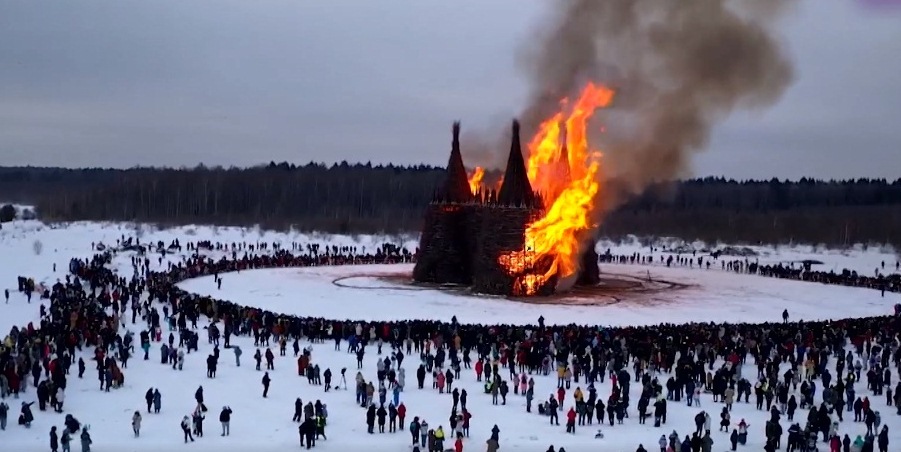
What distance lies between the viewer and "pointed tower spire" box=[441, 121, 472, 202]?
154ft

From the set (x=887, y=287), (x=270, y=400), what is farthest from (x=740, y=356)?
(x=887, y=287)

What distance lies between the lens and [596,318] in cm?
3359

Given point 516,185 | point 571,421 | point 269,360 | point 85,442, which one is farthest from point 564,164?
point 85,442

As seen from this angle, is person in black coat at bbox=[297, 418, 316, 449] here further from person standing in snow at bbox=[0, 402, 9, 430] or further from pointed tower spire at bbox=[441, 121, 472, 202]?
pointed tower spire at bbox=[441, 121, 472, 202]

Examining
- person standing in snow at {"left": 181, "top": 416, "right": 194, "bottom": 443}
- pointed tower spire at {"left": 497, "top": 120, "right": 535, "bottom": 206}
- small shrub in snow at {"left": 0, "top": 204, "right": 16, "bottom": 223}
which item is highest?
pointed tower spire at {"left": 497, "top": 120, "right": 535, "bottom": 206}

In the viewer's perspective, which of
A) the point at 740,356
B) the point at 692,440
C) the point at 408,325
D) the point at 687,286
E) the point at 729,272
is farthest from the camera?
the point at 729,272

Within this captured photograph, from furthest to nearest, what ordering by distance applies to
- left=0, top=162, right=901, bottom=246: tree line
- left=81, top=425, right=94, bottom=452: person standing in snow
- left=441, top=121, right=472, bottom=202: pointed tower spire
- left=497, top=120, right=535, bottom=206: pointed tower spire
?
left=0, top=162, right=901, bottom=246: tree line
left=441, top=121, right=472, bottom=202: pointed tower spire
left=497, top=120, right=535, bottom=206: pointed tower spire
left=81, top=425, right=94, bottom=452: person standing in snow

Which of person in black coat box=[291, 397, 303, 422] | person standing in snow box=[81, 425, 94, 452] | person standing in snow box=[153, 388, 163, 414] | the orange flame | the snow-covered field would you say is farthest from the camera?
the orange flame

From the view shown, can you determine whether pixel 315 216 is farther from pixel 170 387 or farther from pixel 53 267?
pixel 170 387

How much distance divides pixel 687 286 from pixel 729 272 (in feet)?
45.3

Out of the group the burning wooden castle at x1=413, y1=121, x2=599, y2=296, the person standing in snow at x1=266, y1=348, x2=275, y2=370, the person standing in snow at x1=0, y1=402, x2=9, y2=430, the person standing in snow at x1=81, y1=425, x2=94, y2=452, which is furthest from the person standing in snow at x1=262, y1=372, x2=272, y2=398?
the burning wooden castle at x1=413, y1=121, x2=599, y2=296

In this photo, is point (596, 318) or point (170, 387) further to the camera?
point (596, 318)

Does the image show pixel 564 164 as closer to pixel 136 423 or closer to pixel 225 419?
pixel 225 419

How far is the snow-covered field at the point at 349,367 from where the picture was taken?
679 inches
